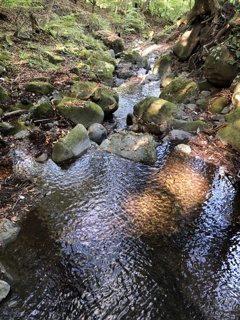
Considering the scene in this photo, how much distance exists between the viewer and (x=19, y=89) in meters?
8.43

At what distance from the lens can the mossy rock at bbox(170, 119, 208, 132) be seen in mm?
7539

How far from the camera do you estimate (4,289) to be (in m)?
3.12

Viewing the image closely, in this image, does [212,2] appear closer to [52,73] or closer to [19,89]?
[52,73]

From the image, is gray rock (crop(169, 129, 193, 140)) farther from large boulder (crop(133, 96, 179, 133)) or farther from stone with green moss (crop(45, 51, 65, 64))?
stone with green moss (crop(45, 51, 65, 64))

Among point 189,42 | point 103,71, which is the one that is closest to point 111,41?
point 103,71

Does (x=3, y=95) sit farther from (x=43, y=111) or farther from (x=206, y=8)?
(x=206, y=8)

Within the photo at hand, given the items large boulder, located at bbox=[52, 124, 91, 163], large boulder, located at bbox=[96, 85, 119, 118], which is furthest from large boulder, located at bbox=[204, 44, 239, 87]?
large boulder, located at bbox=[52, 124, 91, 163]

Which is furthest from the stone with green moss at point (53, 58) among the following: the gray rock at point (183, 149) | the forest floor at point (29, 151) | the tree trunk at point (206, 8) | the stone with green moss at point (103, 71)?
the gray rock at point (183, 149)

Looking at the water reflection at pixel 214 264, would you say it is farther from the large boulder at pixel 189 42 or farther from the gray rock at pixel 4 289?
the large boulder at pixel 189 42

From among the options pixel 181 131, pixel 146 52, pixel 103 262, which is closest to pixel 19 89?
pixel 181 131

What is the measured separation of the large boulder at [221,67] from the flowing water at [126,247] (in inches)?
173

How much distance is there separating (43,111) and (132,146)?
2.83 metres

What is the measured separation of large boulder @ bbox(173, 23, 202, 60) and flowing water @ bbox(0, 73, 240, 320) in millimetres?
8167

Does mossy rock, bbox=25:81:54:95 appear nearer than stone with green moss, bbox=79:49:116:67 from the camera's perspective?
Yes
